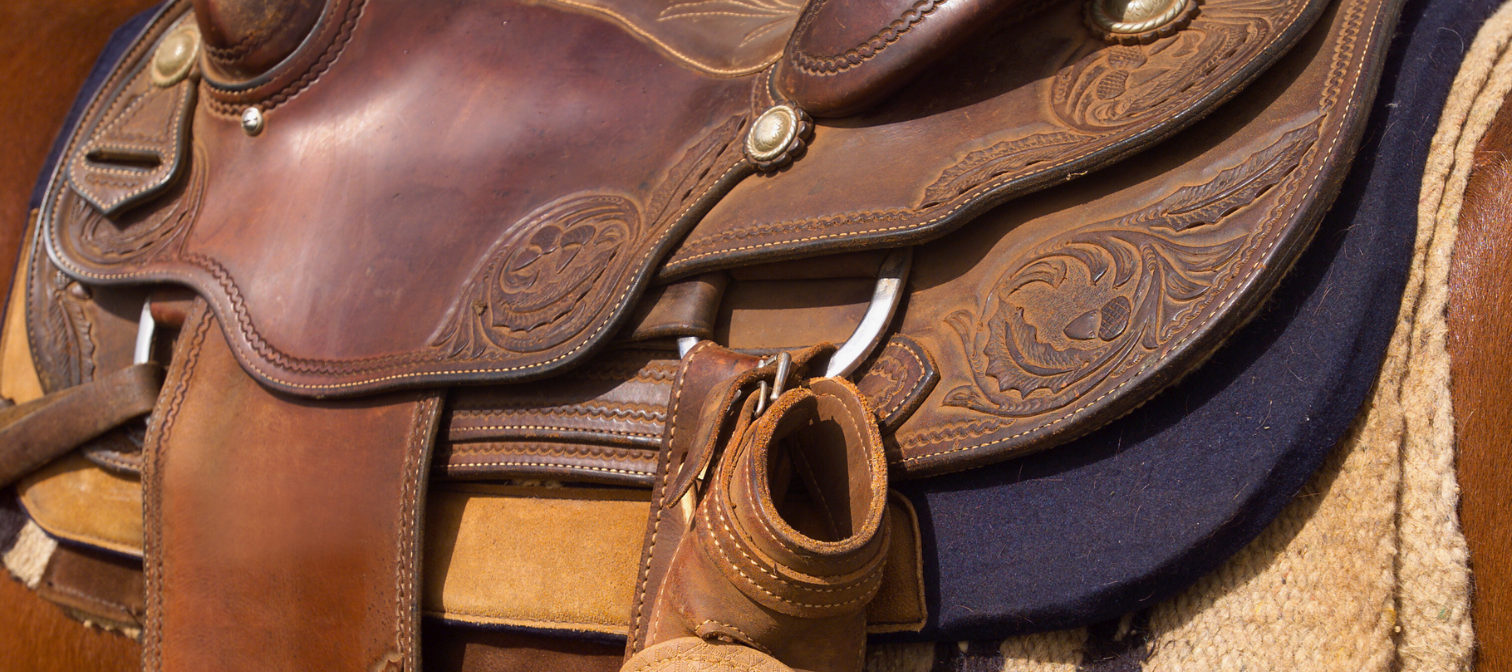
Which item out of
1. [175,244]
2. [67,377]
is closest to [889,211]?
[175,244]

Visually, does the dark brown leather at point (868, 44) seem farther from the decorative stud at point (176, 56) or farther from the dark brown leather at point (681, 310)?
the decorative stud at point (176, 56)

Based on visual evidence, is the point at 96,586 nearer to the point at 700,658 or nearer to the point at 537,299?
the point at 537,299

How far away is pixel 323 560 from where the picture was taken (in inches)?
36.9

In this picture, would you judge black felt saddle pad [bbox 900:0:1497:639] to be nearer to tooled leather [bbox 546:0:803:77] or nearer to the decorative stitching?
the decorative stitching

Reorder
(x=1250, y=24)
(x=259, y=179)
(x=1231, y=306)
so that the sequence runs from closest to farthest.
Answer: (x=1231, y=306), (x=1250, y=24), (x=259, y=179)

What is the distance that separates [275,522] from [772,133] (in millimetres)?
706

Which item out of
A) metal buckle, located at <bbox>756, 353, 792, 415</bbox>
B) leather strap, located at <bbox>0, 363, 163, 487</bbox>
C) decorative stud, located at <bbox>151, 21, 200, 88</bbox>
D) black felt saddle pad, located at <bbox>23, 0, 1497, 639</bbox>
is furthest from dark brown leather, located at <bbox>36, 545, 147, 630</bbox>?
black felt saddle pad, located at <bbox>23, 0, 1497, 639</bbox>

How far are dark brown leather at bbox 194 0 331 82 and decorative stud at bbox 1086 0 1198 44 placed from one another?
97cm

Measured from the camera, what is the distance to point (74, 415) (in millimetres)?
1107

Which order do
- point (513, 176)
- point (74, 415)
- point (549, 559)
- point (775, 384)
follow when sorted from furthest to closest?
point (74, 415) → point (513, 176) → point (549, 559) → point (775, 384)

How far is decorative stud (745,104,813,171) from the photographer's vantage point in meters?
0.89

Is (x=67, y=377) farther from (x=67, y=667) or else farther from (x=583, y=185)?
(x=583, y=185)

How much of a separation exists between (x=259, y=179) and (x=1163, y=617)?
3.80 ft

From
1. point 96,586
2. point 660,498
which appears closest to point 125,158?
point 96,586
